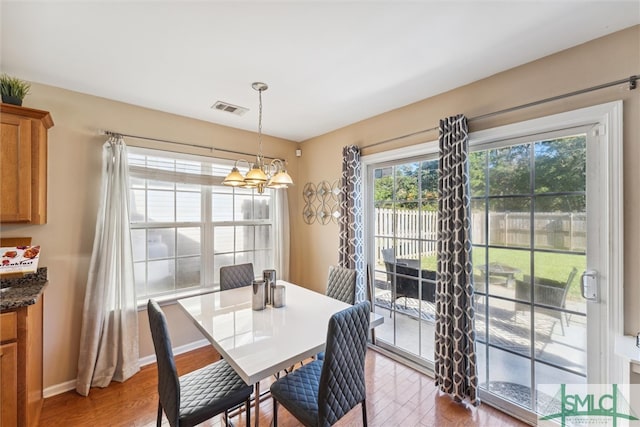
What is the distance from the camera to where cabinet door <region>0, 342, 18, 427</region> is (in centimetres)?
156

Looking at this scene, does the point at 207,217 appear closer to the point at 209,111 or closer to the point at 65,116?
the point at 209,111

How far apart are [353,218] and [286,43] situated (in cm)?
183

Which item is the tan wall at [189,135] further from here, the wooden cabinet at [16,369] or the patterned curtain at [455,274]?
the wooden cabinet at [16,369]

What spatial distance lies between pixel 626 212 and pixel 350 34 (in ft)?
6.46

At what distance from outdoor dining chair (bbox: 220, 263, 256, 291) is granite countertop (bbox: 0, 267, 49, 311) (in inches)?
50.6

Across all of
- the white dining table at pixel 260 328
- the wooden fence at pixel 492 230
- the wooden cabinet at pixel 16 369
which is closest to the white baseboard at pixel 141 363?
the wooden cabinet at pixel 16 369

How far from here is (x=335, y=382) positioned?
1392 mm

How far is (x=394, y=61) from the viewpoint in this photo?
6.27 feet

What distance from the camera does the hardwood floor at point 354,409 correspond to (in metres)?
1.92

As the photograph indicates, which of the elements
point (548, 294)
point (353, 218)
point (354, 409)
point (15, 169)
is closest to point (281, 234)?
point (353, 218)

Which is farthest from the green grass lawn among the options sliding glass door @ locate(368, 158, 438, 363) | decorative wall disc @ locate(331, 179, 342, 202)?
decorative wall disc @ locate(331, 179, 342, 202)

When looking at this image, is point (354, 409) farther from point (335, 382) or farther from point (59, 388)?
point (59, 388)

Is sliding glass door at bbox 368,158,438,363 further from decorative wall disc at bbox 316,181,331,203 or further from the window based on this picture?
the window

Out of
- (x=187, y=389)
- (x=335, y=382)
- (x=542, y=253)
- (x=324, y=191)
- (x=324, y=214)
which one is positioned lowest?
(x=187, y=389)
